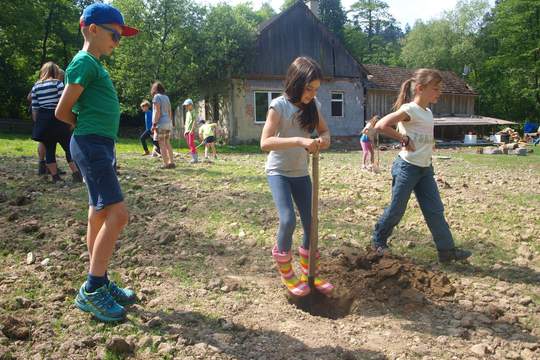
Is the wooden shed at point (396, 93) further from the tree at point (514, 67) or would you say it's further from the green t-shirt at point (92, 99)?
the green t-shirt at point (92, 99)

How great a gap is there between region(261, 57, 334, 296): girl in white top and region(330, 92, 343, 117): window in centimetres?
2306

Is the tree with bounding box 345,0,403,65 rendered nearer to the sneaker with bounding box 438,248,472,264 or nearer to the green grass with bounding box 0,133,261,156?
the green grass with bounding box 0,133,261,156

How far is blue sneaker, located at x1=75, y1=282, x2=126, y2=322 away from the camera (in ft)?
10.1

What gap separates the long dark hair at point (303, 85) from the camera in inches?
134

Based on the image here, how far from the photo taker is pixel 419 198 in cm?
459

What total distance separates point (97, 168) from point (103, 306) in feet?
3.05

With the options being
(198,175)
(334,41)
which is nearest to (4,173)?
(198,175)

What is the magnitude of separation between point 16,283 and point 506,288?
13.5 feet

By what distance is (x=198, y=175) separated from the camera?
956cm

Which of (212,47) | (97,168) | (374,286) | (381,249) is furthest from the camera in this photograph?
(212,47)

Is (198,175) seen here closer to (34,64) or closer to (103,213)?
(103,213)

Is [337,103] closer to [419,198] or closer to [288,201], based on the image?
[419,198]

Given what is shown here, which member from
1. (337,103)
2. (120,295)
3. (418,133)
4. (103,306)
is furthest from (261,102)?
(103,306)

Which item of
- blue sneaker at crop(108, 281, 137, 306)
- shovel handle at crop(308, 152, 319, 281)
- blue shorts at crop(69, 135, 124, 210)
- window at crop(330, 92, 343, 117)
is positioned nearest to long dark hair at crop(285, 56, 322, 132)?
shovel handle at crop(308, 152, 319, 281)
